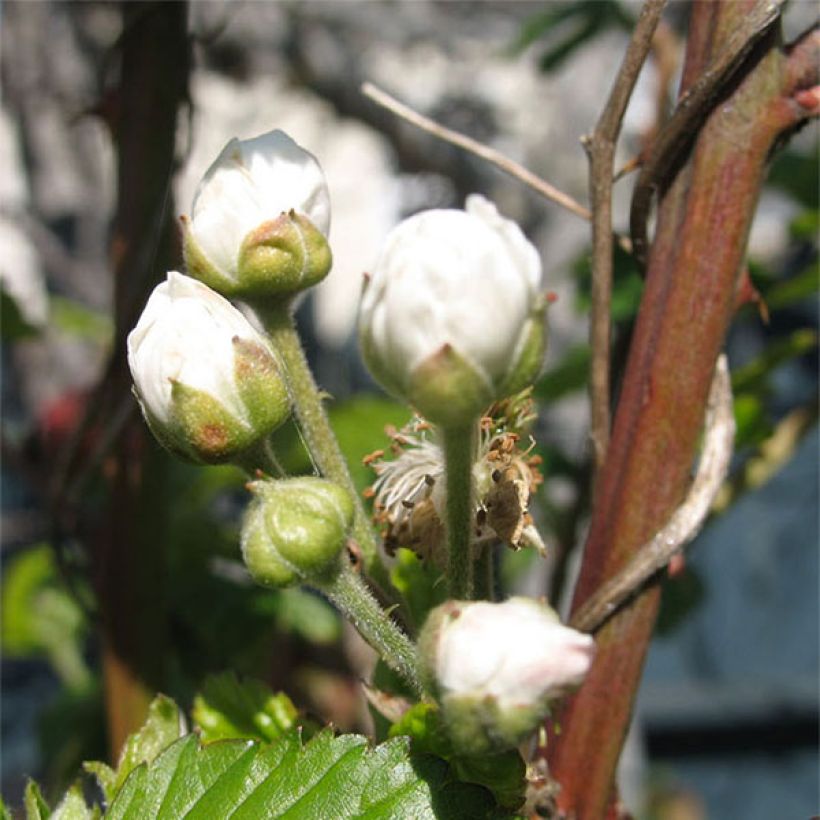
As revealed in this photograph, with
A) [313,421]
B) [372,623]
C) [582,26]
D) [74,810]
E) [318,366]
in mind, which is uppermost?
[318,366]

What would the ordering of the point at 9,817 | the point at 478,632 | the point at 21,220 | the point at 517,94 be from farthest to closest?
the point at 517,94 < the point at 21,220 < the point at 9,817 < the point at 478,632

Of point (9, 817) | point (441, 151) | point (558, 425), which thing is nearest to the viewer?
point (9, 817)

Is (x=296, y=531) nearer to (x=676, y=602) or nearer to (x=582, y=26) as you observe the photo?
(x=676, y=602)

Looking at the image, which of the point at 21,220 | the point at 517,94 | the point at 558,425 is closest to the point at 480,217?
the point at 21,220

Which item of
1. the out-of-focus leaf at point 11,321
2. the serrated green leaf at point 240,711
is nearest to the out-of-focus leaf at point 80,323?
the out-of-focus leaf at point 11,321

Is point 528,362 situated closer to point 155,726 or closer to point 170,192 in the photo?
point 155,726

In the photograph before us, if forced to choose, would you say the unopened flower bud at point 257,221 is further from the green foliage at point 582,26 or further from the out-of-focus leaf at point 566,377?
the green foliage at point 582,26

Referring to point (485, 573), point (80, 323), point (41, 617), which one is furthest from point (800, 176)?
point (41, 617)
